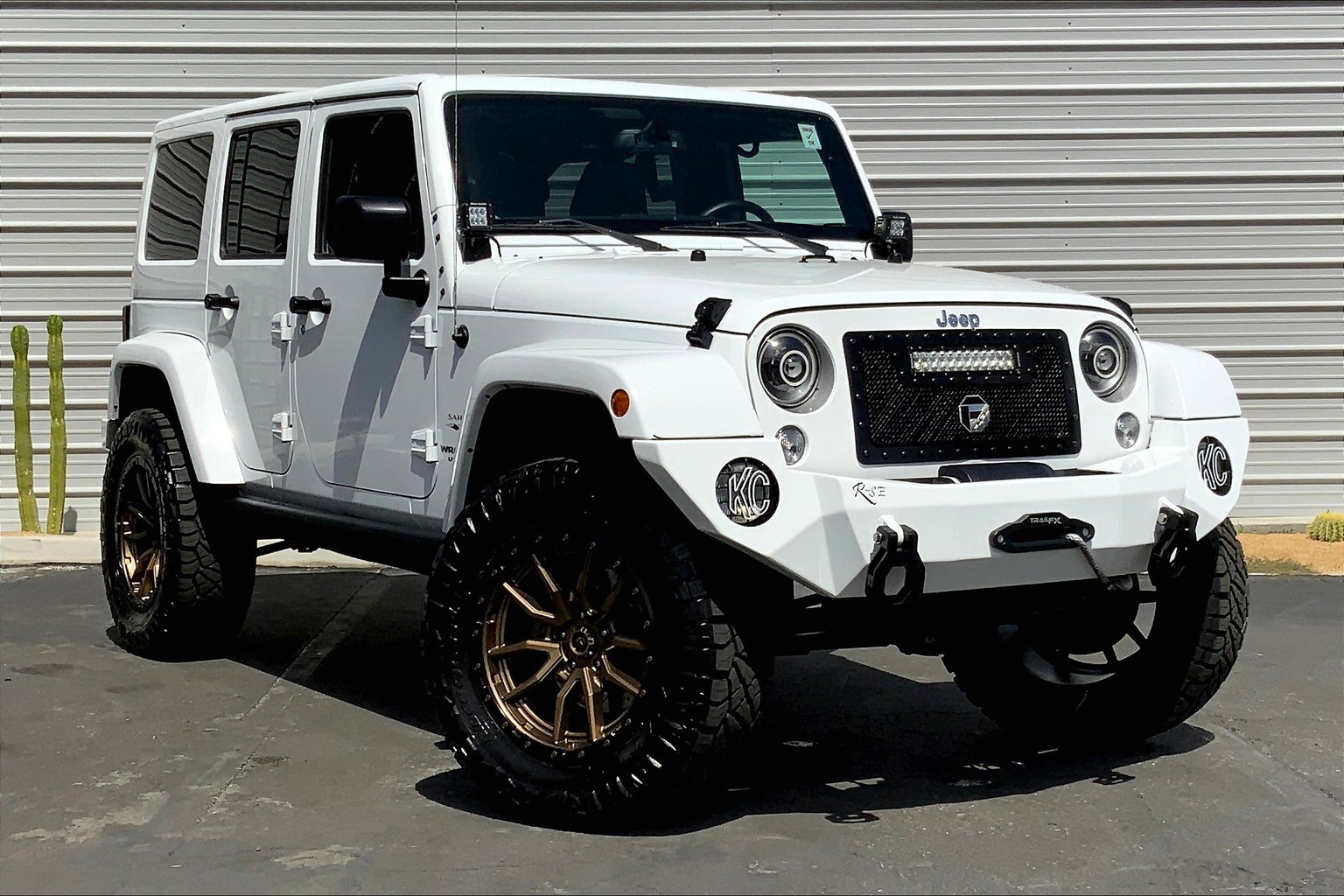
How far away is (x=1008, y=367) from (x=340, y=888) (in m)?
2.20

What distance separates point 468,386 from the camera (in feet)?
17.2

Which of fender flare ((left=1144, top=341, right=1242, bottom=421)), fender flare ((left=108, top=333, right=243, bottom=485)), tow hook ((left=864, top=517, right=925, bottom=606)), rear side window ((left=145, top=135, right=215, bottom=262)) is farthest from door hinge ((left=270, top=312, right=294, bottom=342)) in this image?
fender flare ((left=1144, top=341, right=1242, bottom=421))

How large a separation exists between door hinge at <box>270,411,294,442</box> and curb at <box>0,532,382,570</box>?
10.9ft

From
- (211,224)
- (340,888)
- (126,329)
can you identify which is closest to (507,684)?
(340,888)

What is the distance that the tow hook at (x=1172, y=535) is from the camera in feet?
15.2

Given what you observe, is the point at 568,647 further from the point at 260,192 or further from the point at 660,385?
the point at 260,192

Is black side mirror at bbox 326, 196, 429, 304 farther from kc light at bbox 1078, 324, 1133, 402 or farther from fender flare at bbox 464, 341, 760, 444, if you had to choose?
Result: kc light at bbox 1078, 324, 1133, 402

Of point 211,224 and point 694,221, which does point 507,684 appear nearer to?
point 694,221

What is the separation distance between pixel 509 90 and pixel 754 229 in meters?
0.92

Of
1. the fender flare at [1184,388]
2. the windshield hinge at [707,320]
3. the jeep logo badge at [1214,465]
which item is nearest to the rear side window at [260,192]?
the windshield hinge at [707,320]

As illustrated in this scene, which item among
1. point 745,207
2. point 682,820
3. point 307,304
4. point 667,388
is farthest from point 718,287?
point 307,304

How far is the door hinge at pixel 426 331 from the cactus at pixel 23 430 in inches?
211

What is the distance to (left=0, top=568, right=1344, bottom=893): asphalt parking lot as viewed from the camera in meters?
4.29

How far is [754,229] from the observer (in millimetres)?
5770
